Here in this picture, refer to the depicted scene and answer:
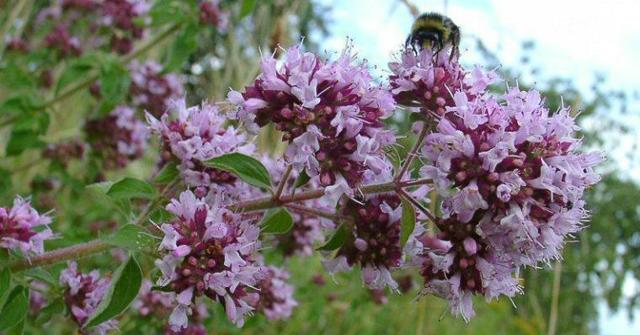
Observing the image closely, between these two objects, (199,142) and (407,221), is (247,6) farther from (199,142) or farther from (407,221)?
(407,221)

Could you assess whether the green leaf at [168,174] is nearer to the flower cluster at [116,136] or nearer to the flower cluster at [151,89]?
the flower cluster at [116,136]

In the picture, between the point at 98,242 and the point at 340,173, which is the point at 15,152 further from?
the point at 340,173

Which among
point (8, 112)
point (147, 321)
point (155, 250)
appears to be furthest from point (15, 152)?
point (155, 250)

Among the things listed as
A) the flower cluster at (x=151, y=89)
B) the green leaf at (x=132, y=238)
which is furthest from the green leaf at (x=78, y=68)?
the green leaf at (x=132, y=238)

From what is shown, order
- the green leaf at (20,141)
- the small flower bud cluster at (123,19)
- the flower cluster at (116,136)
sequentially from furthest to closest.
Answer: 1. the small flower bud cluster at (123,19)
2. the flower cluster at (116,136)
3. the green leaf at (20,141)

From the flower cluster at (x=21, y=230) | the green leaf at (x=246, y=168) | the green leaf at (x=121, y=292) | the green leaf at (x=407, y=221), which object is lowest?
the flower cluster at (x=21, y=230)

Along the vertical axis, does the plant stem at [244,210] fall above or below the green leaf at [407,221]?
below

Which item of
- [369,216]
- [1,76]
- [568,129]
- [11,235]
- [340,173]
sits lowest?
[1,76]
